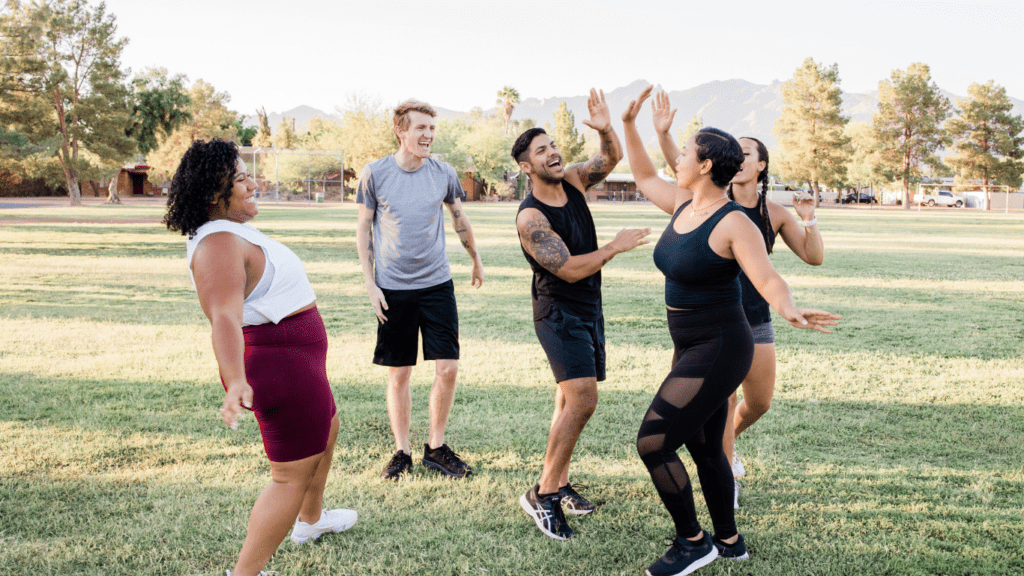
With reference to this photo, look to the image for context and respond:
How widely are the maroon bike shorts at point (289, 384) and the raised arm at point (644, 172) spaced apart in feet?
6.39

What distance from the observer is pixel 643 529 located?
374 centimetres

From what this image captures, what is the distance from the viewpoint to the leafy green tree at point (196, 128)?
5372cm

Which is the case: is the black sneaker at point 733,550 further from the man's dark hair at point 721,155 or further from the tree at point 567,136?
the tree at point 567,136

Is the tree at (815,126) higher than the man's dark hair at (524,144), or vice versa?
the tree at (815,126)

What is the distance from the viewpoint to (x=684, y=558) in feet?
10.5

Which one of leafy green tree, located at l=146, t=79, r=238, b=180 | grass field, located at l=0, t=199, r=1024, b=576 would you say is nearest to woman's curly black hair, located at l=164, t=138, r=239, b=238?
grass field, located at l=0, t=199, r=1024, b=576

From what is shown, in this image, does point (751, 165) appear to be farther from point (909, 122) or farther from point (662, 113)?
point (909, 122)

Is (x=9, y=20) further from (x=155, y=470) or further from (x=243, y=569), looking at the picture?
(x=243, y=569)

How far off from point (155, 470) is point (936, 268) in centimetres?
1664

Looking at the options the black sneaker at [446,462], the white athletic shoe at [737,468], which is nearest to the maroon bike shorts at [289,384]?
the black sneaker at [446,462]

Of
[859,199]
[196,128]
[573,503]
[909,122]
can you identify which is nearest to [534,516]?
[573,503]

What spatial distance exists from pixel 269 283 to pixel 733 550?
2.50 meters

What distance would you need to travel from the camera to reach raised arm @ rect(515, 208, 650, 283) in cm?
354

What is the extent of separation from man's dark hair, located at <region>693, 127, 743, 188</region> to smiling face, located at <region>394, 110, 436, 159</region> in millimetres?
1986
